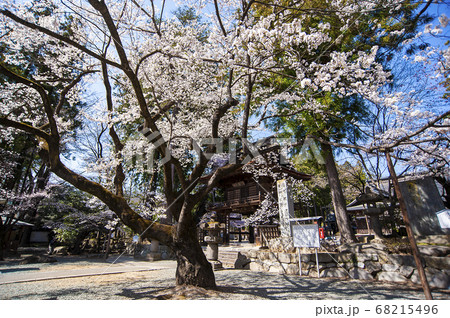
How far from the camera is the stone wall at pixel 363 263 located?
16.1 ft

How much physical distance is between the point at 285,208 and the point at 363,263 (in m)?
2.84

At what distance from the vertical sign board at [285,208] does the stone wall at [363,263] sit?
0.48m

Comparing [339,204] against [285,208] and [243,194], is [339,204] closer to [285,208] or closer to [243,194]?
[285,208]

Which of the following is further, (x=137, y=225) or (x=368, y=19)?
(x=368, y=19)

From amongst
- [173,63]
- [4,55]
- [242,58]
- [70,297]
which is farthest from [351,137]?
[4,55]

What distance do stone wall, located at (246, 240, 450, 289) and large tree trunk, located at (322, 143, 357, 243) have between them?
3.31 ft

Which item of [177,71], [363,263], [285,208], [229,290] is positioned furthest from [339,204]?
[177,71]

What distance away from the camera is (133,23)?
214 inches

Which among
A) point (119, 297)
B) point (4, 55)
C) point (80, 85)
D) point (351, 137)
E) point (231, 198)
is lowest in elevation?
point (119, 297)

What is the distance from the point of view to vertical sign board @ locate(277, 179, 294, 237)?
788cm

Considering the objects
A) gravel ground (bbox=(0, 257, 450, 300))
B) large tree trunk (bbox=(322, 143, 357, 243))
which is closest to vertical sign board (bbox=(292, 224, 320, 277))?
gravel ground (bbox=(0, 257, 450, 300))

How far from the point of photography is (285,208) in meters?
8.15

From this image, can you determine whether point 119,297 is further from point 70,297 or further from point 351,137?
point 351,137
